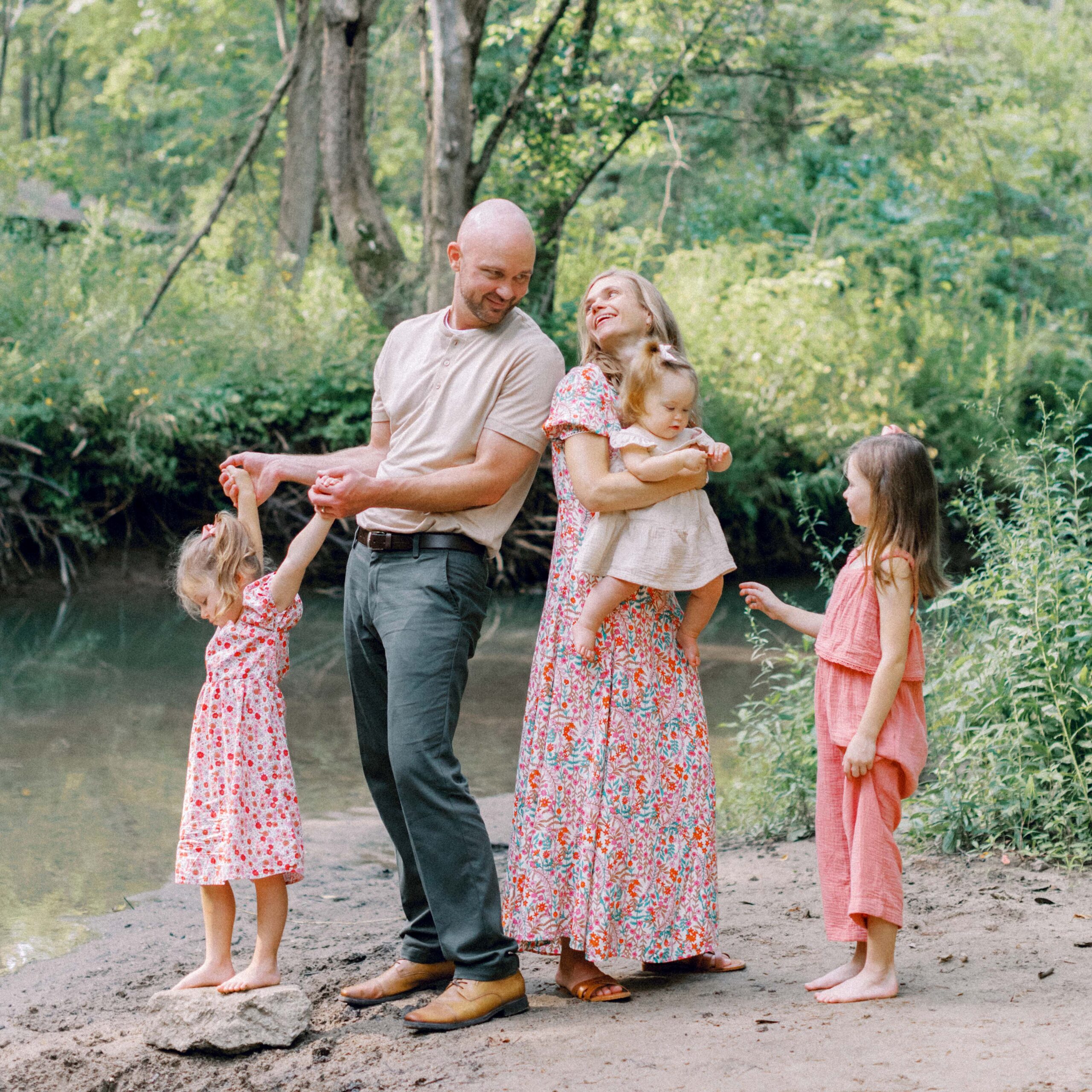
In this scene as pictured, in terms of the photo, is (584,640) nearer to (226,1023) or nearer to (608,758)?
(608,758)

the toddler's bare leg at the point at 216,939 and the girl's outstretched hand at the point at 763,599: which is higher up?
the girl's outstretched hand at the point at 763,599

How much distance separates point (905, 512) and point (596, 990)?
5.00 ft

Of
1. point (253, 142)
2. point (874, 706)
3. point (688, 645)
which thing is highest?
point (253, 142)

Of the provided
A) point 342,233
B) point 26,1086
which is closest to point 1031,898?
point 26,1086

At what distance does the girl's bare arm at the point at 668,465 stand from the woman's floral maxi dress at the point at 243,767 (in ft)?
3.57

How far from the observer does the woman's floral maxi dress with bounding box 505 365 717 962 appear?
343 cm

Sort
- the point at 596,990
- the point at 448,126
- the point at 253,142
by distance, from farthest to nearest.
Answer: the point at 448,126
the point at 253,142
the point at 596,990

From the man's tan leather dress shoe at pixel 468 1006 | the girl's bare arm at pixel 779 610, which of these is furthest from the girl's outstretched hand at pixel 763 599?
the man's tan leather dress shoe at pixel 468 1006

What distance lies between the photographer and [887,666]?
3.31 metres

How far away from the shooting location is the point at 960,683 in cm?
514

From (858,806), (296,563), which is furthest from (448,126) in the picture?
(858,806)

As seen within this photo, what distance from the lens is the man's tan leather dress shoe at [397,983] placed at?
3.56 metres

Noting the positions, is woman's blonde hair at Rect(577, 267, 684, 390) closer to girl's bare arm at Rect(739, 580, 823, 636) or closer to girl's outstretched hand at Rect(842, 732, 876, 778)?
girl's bare arm at Rect(739, 580, 823, 636)

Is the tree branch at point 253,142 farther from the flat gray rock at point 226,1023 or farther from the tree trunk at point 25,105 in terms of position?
the tree trunk at point 25,105
